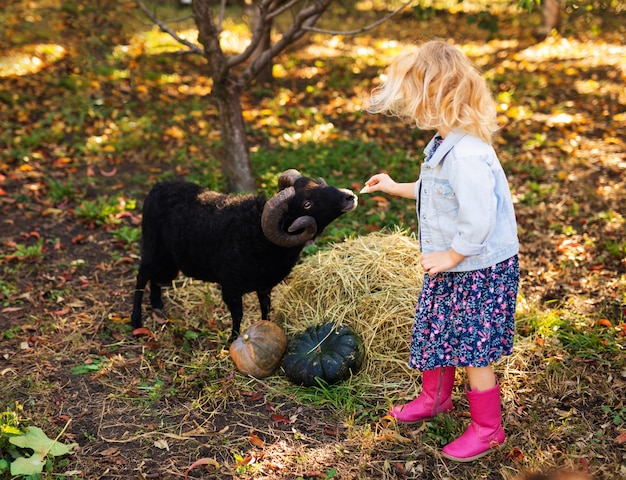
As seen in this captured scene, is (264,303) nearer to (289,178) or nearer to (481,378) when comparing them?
(289,178)

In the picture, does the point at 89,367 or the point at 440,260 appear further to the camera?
the point at 89,367

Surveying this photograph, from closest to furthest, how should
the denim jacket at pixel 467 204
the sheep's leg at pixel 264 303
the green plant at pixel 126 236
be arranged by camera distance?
1. the denim jacket at pixel 467 204
2. the sheep's leg at pixel 264 303
3. the green plant at pixel 126 236

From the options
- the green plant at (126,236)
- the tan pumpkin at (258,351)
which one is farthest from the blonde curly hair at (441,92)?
the green plant at (126,236)

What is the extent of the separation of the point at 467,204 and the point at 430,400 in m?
1.70

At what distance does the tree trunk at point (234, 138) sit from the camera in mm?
7633

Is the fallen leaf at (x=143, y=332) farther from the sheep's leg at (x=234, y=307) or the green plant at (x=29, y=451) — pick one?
the green plant at (x=29, y=451)

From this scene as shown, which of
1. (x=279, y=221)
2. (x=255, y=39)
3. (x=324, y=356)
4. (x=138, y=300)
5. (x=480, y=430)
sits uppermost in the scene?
(x=255, y=39)

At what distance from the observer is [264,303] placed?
543cm

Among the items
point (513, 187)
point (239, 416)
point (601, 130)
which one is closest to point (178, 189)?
point (239, 416)

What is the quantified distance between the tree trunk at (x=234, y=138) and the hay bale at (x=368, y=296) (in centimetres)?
237

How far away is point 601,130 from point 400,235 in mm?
5885

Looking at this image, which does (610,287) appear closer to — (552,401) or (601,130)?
(552,401)

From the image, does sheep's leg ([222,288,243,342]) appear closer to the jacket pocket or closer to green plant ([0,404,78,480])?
green plant ([0,404,78,480])

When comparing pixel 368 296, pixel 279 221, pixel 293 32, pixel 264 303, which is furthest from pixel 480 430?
pixel 293 32
